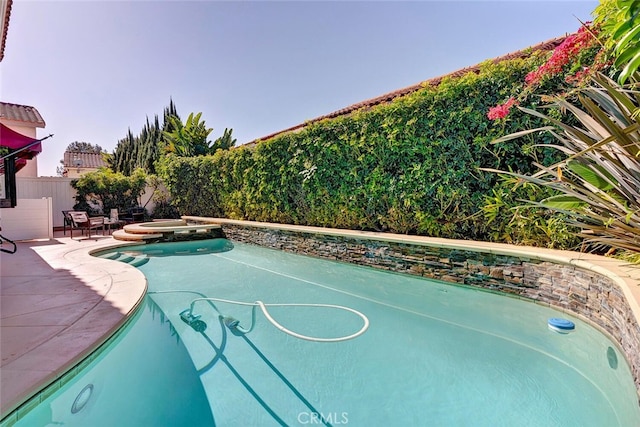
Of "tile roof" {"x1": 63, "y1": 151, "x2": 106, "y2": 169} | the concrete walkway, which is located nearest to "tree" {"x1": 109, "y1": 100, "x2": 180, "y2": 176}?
"tile roof" {"x1": 63, "y1": 151, "x2": 106, "y2": 169}

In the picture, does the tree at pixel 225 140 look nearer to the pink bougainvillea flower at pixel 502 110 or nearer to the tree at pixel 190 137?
the tree at pixel 190 137

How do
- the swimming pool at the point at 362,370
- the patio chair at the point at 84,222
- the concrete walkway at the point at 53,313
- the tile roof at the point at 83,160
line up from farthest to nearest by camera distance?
the tile roof at the point at 83,160
the patio chair at the point at 84,222
the swimming pool at the point at 362,370
the concrete walkway at the point at 53,313

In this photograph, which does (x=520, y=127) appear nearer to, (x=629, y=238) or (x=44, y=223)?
(x=629, y=238)

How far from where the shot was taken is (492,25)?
8977mm

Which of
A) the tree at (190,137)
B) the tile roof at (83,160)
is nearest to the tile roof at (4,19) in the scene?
the tree at (190,137)

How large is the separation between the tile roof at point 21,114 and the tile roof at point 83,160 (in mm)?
15327

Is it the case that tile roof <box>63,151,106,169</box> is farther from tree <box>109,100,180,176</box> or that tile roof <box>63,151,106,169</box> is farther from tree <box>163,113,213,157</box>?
tree <box>163,113,213,157</box>

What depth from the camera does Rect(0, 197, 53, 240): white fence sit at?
12.4m

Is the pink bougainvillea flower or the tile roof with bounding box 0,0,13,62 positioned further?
the tile roof with bounding box 0,0,13,62

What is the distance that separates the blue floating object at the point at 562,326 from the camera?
482cm

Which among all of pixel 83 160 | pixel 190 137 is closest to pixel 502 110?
pixel 190 137

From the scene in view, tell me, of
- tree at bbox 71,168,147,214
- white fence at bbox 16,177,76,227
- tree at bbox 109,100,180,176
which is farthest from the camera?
tree at bbox 109,100,180,176

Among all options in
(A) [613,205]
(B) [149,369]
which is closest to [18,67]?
(B) [149,369]
